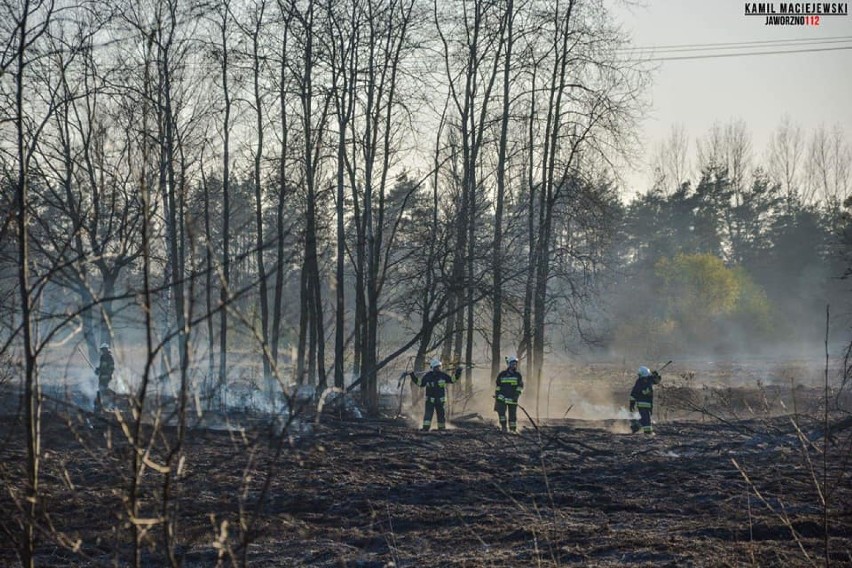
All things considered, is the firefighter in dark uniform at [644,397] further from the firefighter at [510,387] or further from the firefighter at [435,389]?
the firefighter at [435,389]

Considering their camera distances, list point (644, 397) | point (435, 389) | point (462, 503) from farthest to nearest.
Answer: point (644, 397) → point (435, 389) → point (462, 503)

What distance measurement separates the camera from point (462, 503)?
11.4 meters

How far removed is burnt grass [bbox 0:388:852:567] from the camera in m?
8.05

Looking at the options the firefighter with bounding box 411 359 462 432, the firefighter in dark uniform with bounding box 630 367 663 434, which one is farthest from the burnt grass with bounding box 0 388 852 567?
the firefighter in dark uniform with bounding box 630 367 663 434

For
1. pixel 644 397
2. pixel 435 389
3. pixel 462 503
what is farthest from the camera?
pixel 644 397

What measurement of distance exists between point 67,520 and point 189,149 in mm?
14291

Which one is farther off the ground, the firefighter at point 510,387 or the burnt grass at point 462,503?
the firefighter at point 510,387

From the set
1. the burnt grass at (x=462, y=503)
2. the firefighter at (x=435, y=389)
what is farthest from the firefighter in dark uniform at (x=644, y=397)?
the firefighter at (x=435, y=389)

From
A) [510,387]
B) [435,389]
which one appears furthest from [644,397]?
[435,389]

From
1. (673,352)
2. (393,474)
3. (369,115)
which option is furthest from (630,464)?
(673,352)

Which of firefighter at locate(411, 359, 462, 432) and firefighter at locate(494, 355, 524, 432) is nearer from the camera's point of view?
firefighter at locate(411, 359, 462, 432)

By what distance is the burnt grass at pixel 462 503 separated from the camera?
8055mm

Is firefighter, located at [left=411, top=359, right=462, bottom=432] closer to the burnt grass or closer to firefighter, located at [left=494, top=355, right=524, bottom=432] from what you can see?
firefighter, located at [left=494, top=355, right=524, bottom=432]

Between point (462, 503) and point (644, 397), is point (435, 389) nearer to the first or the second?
point (644, 397)
